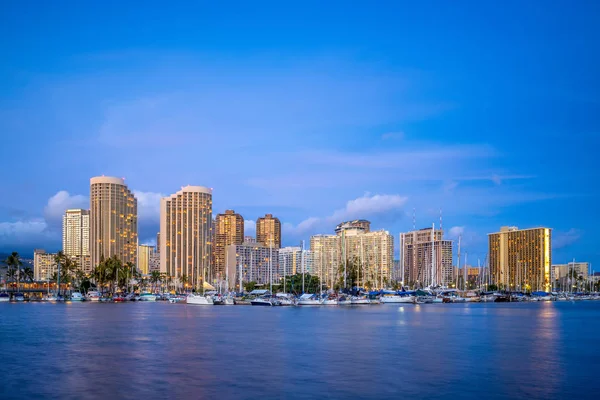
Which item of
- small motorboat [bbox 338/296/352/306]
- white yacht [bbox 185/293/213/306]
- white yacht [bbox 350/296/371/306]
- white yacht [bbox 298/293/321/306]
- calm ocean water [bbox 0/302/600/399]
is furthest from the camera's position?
white yacht [bbox 185/293/213/306]

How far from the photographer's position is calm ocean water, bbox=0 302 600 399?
40.4 metres

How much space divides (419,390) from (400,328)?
46511 millimetres

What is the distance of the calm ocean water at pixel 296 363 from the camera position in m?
40.4

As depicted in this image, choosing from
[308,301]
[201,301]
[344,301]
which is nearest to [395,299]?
[344,301]

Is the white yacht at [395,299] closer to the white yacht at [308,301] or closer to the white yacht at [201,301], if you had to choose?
the white yacht at [308,301]

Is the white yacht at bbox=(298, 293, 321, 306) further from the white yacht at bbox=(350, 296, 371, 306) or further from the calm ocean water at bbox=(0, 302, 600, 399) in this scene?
the calm ocean water at bbox=(0, 302, 600, 399)

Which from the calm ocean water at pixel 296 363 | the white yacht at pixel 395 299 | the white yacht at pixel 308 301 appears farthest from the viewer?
the white yacht at pixel 395 299

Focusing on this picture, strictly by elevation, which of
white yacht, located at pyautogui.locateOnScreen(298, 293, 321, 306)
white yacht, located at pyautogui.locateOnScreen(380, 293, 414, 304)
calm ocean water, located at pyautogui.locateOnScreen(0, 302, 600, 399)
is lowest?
white yacht, located at pyautogui.locateOnScreen(380, 293, 414, 304)

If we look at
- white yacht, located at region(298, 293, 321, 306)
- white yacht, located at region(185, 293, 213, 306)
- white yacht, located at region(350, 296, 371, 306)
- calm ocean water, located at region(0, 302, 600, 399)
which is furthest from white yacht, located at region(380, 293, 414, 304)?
calm ocean water, located at region(0, 302, 600, 399)

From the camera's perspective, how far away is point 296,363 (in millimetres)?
52000

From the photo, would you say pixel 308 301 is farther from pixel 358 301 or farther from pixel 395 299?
pixel 395 299

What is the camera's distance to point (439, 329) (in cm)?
8525

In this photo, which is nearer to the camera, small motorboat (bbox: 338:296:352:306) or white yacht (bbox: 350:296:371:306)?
small motorboat (bbox: 338:296:352:306)

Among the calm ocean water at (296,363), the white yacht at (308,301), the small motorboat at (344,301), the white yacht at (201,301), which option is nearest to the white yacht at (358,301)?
the small motorboat at (344,301)
